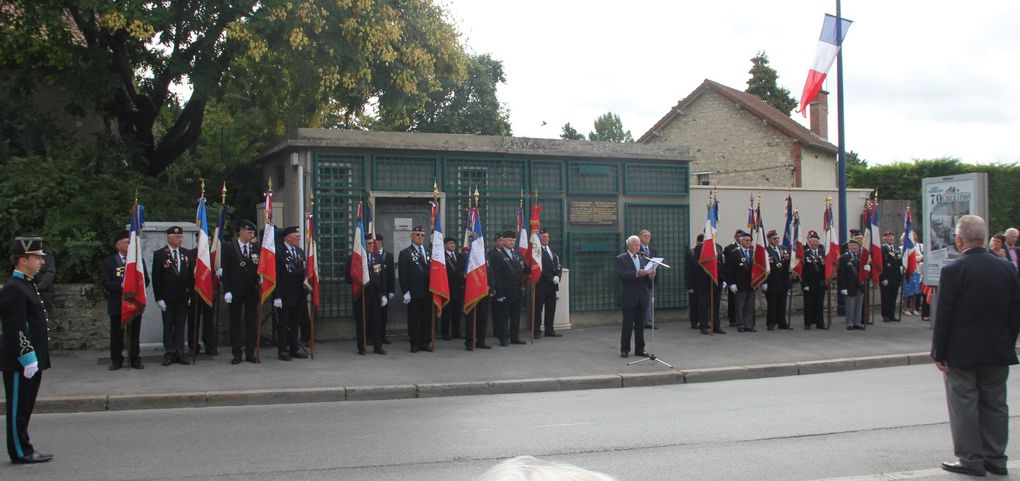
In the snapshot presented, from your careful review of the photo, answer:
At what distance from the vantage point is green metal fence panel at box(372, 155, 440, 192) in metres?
15.0

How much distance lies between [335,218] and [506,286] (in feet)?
11.2

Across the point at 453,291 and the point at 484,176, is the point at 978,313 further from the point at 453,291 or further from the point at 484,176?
the point at 484,176

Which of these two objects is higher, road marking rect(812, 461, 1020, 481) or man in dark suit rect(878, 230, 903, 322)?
man in dark suit rect(878, 230, 903, 322)

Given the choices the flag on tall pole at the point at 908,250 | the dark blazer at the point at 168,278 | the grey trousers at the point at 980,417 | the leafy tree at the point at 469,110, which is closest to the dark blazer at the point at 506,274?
the dark blazer at the point at 168,278

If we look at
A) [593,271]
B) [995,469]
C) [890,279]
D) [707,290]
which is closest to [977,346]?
[995,469]

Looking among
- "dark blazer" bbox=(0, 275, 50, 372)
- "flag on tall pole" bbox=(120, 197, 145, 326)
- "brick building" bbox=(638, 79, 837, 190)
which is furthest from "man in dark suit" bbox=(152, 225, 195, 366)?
"brick building" bbox=(638, 79, 837, 190)

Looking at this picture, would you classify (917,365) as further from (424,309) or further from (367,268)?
(367,268)

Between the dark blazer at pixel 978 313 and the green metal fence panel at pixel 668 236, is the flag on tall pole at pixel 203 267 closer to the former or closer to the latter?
the green metal fence panel at pixel 668 236

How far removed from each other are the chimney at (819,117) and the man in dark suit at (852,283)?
2121cm

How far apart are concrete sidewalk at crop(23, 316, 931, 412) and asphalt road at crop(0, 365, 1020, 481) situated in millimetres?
351

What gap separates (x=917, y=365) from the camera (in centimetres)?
1298

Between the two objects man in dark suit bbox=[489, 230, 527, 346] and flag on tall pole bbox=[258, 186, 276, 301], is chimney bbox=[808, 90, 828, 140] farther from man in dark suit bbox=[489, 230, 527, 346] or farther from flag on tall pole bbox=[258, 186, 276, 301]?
flag on tall pole bbox=[258, 186, 276, 301]

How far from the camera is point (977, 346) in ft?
21.0

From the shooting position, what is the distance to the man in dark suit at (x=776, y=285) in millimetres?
16250
